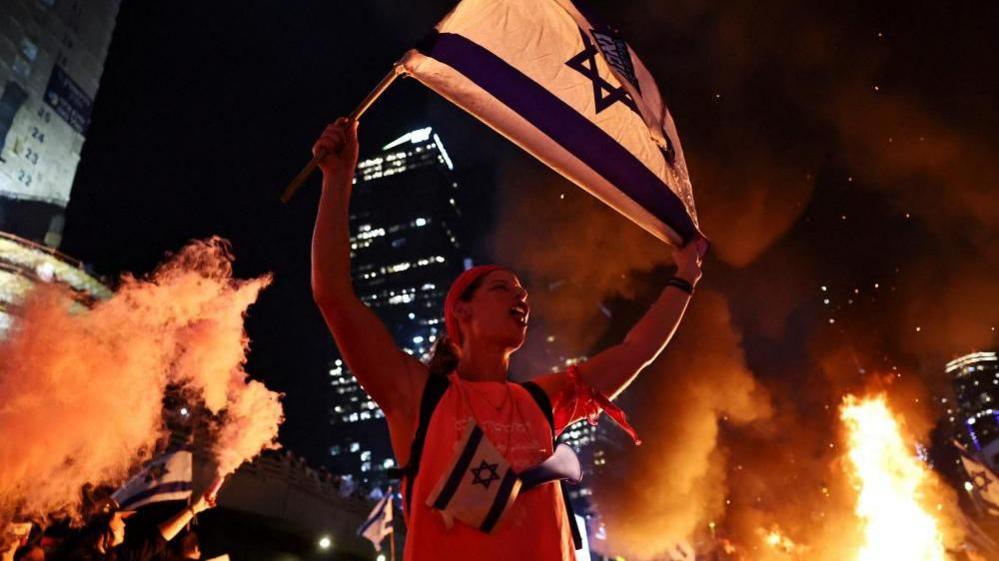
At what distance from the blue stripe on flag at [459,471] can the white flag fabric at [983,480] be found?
1538 cm

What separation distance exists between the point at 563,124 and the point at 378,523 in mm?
12704

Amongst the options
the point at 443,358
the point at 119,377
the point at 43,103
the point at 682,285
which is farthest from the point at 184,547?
the point at 43,103

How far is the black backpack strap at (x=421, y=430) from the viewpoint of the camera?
5.62 feet

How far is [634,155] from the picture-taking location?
356 cm

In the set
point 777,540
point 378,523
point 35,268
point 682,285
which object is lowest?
point 682,285

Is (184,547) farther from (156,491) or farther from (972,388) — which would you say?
(972,388)

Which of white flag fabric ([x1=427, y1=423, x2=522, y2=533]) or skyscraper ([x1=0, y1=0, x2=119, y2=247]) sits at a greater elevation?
skyscraper ([x1=0, y1=0, x2=119, y2=247])

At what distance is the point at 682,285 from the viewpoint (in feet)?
9.02

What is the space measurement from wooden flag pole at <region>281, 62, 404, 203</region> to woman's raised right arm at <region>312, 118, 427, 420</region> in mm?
279

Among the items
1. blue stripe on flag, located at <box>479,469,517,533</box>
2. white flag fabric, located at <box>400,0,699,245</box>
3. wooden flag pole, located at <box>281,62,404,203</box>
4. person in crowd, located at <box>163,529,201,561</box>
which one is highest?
white flag fabric, located at <box>400,0,699,245</box>

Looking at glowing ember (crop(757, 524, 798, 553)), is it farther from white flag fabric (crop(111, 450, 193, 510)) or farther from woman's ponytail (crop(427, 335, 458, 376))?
woman's ponytail (crop(427, 335, 458, 376))

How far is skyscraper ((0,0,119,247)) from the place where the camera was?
110 feet

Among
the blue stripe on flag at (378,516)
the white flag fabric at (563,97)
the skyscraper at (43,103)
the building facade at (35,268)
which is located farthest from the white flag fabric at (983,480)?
the skyscraper at (43,103)

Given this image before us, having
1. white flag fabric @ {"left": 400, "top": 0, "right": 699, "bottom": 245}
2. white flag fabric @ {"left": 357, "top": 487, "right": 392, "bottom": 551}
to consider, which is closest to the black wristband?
white flag fabric @ {"left": 400, "top": 0, "right": 699, "bottom": 245}
